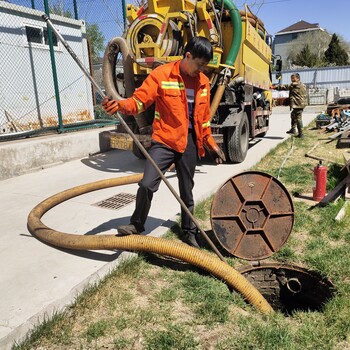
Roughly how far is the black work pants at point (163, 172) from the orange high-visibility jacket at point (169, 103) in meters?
0.10

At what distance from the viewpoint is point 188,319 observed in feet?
8.40

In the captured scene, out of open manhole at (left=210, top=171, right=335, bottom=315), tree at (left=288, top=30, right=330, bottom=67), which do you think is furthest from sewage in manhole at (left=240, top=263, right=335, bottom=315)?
tree at (left=288, top=30, right=330, bottom=67)

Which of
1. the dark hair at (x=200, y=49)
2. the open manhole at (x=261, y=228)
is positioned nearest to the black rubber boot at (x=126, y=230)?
the open manhole at (x=261, y=228)

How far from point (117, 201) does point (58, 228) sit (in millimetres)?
1091

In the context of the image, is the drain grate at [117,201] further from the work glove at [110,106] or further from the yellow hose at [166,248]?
the work glove at [110,106]

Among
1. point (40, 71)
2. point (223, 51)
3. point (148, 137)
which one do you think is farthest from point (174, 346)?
point (40, 71)

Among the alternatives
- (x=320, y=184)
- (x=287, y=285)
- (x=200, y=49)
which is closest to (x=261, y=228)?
(x=287, y=285)

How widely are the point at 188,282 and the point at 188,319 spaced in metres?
0.45

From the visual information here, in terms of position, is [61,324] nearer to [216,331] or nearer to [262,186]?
[216,331]

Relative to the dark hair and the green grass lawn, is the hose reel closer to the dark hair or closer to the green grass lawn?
the dark hair

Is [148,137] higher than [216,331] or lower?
higher

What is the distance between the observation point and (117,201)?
16.5 feet

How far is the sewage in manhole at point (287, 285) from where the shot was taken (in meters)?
3.24

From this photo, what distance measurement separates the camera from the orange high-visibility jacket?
10.1ft
